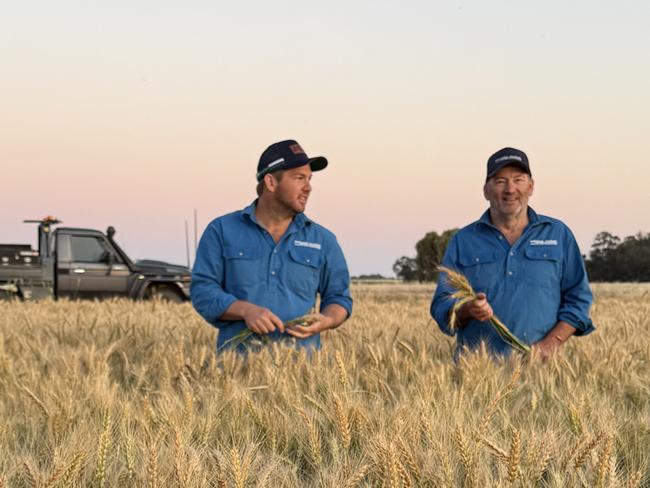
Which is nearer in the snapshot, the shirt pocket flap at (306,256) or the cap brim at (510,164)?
the cap brim at (510,164)

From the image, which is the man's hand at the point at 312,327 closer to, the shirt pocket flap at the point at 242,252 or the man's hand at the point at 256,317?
the man's hand at the point at 256,317

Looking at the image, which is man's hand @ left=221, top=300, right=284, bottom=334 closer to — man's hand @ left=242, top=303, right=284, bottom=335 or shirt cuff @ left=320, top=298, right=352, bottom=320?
man's hand @ left=242, top=303, right=284, bottom=335

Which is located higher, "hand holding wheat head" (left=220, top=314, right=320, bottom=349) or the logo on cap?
the logo on cap

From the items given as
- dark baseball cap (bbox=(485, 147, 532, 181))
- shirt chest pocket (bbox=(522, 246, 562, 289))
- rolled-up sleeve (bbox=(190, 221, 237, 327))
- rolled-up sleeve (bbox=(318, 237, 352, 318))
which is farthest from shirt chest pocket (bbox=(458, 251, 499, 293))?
rolled-up sleeve (bbox=(190, 221, 237, 327))

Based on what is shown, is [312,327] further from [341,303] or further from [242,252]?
[242,252]

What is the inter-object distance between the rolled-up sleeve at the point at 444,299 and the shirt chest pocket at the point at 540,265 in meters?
0.39

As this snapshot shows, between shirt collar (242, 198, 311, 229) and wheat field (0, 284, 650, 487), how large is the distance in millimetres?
743

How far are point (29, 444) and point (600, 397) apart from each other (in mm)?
2188

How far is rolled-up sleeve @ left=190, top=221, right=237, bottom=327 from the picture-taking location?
14.1 ft

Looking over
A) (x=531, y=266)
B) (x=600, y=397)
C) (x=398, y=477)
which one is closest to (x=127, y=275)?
(x=531, y=266)

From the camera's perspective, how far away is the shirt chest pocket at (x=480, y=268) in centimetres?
451

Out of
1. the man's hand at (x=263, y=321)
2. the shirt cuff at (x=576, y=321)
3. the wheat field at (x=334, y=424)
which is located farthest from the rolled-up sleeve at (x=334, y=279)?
the shirt cuff at (x=576, y=321)

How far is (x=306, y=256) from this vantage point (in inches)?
178

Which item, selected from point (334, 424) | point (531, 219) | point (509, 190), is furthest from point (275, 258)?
point (334, 424)
